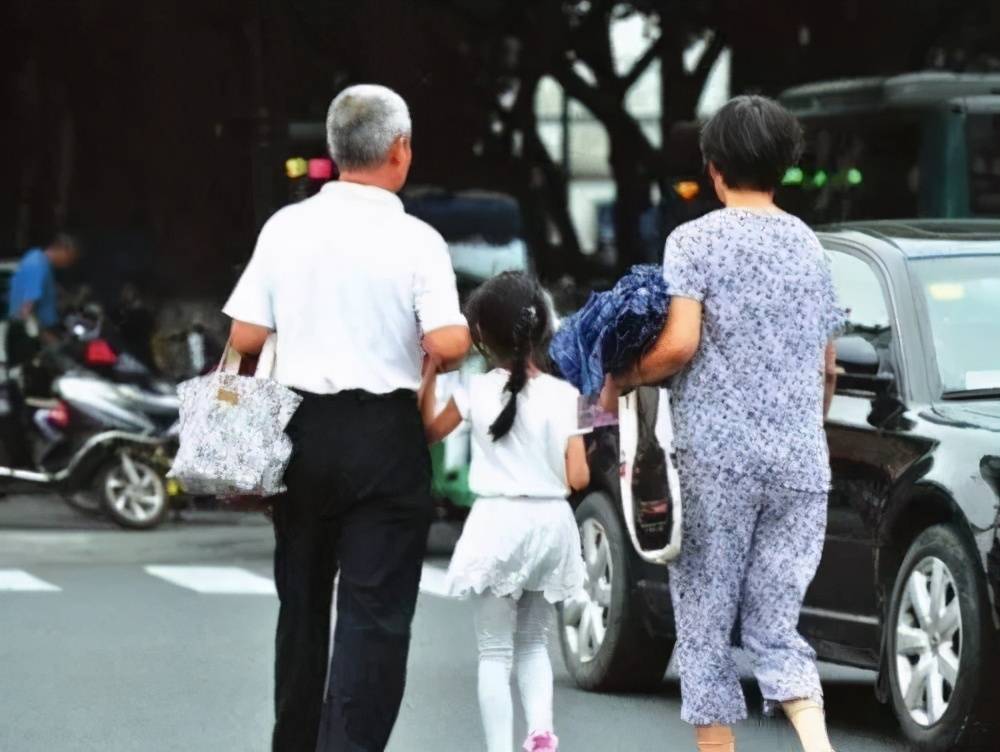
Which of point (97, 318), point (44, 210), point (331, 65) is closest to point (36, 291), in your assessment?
point (97, 318)

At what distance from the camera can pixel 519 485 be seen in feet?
23.6

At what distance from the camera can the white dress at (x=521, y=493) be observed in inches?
281

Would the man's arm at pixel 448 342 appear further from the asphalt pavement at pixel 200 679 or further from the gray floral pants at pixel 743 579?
the asphalt pavement at pixel 200 679

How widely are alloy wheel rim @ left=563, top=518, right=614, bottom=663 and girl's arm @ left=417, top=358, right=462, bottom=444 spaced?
2.90 metres

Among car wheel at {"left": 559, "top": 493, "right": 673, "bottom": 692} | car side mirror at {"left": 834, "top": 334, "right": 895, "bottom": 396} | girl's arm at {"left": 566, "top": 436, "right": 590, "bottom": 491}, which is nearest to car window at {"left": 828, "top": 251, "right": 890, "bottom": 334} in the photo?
car side mirror at {"left": 834, "top": 334, "right": 895, "bottom": 396}

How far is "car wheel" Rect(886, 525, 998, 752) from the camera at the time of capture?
7363 millimetres

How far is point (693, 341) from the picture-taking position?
623 cm

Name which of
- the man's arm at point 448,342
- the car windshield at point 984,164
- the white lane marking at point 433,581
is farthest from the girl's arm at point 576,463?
the car windshield at point 984,164

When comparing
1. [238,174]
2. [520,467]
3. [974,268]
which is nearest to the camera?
[520,467]

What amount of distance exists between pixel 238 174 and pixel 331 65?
259cm

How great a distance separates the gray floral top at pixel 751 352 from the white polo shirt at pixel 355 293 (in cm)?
61

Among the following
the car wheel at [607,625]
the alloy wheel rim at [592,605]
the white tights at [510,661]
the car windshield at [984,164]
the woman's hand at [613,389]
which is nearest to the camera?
the woman's hand at [613,389]

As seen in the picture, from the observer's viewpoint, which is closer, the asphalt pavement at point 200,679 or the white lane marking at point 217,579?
the asphalt pavement at point 200,679

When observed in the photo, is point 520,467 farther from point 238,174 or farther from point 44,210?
point 44,210
